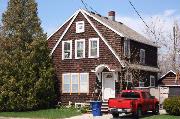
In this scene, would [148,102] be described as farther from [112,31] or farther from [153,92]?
[112,31]

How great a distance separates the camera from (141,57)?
126ft

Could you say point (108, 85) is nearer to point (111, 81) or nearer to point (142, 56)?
point (111, 81)

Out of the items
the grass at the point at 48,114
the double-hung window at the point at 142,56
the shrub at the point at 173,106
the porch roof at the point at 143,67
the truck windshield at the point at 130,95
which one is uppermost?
the double-hung window at the point at 142,56

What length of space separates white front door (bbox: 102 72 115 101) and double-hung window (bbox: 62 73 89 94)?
1.47 meters

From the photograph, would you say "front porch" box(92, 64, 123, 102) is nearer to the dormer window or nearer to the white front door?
the white front door

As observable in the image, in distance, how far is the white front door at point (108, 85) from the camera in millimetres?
34438

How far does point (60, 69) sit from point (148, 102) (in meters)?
11.2

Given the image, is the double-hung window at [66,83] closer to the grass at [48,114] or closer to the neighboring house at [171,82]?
the grass at [48,114]

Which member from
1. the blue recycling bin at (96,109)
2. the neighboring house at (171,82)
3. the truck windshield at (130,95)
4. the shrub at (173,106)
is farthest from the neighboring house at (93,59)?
the shrub at (173,106)

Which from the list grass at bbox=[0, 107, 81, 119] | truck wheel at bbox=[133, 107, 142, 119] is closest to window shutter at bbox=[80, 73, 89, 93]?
grass at bbox=[0, 107, 81, 119]

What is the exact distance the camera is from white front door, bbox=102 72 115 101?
3444cm

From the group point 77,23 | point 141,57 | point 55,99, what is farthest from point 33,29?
point 141,57

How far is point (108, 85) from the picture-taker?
3466cm

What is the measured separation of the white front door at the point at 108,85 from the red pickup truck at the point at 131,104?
6.28 metres
